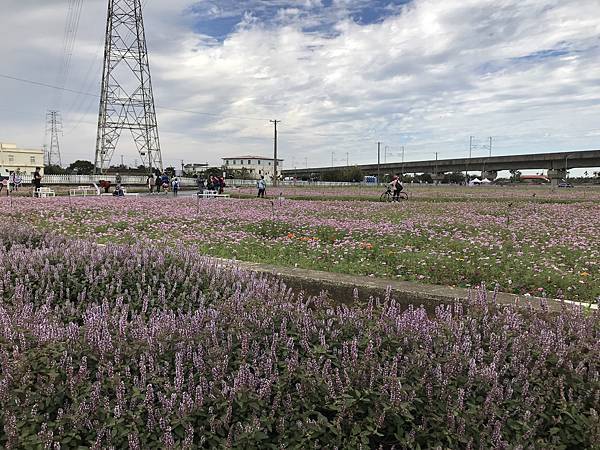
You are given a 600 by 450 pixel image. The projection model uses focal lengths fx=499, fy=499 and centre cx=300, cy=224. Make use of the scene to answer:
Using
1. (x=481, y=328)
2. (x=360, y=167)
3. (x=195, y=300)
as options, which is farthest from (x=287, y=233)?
(x=360, y=167)

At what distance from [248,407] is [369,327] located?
89cm

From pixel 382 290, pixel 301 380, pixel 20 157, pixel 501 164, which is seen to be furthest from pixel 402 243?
pixel 20 157

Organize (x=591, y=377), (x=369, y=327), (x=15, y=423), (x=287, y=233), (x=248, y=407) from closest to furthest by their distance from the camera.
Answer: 1. (x=15, y=423)
2. (x=248, y=407)
3. (x=591, y=377)
4. (x=369, y=327)
5. (x=287, y=233)

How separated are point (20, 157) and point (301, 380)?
120017 mm

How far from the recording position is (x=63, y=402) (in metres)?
2.23

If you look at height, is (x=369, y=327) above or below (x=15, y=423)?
above

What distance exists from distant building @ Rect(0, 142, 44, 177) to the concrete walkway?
110 m

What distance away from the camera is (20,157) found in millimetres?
105625

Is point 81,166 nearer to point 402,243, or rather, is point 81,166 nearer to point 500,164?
point 500,164

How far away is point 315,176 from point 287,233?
142695 millimetres

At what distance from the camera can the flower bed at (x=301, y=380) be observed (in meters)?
2.04

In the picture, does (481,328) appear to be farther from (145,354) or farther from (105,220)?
(105,220)

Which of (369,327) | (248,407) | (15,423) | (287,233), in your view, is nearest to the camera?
(15,423)

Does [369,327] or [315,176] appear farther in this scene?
[315,176]
